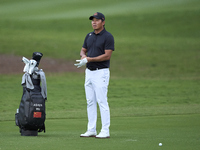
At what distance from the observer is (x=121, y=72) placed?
2750 cm

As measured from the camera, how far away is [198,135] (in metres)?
7.82

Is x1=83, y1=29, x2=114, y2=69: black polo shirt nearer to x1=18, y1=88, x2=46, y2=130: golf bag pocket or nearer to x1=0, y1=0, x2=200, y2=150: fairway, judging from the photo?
x1=18, y1=88, x2=46, y2=130: golf bag pocket

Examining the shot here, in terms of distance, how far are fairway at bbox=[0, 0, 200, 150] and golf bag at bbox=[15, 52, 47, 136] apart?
0.82 ft

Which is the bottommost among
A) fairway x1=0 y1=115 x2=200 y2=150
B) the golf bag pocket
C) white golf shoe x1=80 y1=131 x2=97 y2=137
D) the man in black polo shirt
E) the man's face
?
fairway x1=0 y1=115 x2=200 y2=150

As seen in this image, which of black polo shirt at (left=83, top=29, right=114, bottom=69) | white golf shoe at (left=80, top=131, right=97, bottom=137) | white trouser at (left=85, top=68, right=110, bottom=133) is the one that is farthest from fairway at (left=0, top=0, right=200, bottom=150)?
black polo shirt at (left=83, top=29, right=114, bottom=69)

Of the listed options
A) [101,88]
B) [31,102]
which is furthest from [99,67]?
[31,102]

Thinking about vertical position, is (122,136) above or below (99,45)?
below

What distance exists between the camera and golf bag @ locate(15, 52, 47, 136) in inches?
307

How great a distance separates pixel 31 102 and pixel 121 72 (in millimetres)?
19843

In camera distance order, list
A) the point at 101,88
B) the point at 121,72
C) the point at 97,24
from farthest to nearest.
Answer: the point at 121,72, the point at 97,24, the point at 101,88

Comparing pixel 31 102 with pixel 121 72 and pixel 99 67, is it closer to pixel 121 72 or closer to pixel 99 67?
pixel 99 67

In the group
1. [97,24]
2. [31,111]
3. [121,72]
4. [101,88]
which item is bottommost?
[31,111]

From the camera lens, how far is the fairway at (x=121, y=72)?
25.4 ft

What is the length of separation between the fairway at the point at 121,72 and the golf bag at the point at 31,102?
25cm
